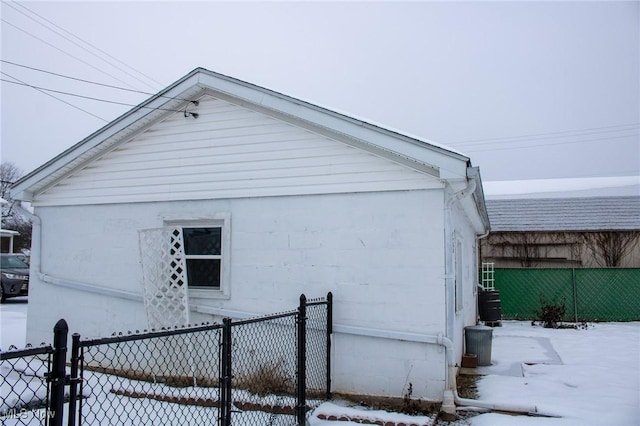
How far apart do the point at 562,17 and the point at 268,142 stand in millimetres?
13134

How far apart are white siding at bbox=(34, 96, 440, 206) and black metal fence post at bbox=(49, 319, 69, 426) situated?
4.44 meters

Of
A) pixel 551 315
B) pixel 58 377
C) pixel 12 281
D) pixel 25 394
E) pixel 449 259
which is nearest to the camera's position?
pixel 58 377

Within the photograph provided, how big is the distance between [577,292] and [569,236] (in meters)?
3.93

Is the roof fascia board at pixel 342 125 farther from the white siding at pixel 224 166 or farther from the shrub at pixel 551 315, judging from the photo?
the shrub at pixel 551 315

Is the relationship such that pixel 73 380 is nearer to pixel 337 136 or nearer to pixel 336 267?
pixel 336 267

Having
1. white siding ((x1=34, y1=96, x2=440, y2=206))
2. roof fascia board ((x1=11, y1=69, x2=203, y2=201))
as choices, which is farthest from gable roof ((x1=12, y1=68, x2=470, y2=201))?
white siding ((x1=34, y1=96, x2=440, y2=206))

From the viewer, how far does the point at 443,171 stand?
5.70m

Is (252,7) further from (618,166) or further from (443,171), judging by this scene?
(618,166)

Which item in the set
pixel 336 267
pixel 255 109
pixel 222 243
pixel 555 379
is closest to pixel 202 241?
pixel 222 243

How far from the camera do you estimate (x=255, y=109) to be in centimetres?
712

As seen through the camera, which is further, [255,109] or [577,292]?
[577,292]

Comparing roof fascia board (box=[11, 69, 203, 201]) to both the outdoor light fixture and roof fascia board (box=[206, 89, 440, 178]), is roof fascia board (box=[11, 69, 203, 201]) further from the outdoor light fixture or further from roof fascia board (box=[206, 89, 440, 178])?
roof fascia board (box=[206, 89, 440, 178])

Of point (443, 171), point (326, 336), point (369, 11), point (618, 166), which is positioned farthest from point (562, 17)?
point (618, 166)

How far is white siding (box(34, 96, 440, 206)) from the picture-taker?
21.2 ft
